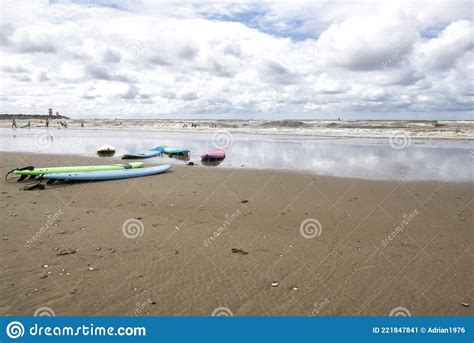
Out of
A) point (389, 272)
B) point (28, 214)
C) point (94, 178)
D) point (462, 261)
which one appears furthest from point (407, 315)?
point (94, 178)

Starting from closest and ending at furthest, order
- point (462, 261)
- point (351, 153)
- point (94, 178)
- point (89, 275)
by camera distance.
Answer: point (89, 275) → point (462, 261) → point (94, 178) → point (351, 153)

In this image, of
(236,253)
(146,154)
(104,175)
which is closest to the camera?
(236,253)

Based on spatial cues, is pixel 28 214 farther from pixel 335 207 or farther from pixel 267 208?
pixel 335 207

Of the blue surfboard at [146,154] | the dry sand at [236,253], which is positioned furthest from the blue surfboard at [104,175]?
the blue surfboard at [146,154]

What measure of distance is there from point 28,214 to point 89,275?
3.82m

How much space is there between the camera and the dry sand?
169 inches

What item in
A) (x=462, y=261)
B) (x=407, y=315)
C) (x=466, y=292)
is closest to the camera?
(x=407, y=315)

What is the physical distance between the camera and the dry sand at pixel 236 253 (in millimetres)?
4297

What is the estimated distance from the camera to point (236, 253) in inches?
225

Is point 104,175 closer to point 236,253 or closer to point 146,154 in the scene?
point 146,154

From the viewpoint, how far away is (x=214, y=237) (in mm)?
6445

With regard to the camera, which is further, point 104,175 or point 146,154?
point 146,154

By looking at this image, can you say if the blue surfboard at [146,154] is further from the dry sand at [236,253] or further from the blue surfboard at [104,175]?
the dry sand at [236,253]

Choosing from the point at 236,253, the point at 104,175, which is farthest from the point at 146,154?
the point at 236,253
